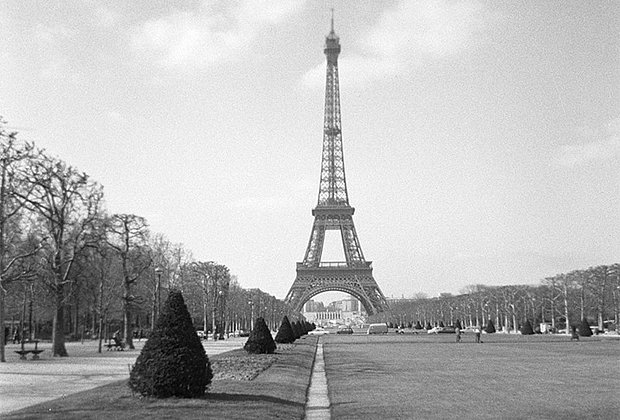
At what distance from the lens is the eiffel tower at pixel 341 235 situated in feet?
392

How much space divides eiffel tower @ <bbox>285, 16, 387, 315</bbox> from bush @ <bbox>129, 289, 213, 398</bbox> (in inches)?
4018

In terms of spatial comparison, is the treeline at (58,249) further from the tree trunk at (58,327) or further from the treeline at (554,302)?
the treeline at (554,302)

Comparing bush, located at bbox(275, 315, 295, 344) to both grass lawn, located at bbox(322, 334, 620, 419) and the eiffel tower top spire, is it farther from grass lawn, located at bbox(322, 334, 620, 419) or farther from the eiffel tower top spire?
the eiffel tower top spire

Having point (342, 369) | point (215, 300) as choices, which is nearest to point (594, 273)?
point (215, 300)

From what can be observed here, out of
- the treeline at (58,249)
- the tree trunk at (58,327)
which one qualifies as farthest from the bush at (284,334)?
the tree trunk at (58,327)

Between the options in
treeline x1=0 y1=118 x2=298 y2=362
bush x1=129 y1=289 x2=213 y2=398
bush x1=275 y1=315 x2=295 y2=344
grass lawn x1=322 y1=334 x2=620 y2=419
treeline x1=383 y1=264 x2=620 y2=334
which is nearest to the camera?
bush x1=129 y1=289 x2=213 y2=398

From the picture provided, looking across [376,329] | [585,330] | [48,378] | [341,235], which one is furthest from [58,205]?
[341,235]

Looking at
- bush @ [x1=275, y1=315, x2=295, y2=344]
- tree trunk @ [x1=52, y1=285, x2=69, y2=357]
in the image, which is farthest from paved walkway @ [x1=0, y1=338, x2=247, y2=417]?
bush @ [x1=275, y1=315, x2=295, y2=344]

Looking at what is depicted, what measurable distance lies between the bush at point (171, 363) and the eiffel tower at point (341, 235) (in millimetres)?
102067

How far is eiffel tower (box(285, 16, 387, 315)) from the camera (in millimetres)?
119438

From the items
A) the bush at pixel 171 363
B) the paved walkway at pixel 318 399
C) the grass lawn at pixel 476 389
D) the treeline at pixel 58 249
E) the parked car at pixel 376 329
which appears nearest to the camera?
the bush at pixel 171 363

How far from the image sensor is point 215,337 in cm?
7131

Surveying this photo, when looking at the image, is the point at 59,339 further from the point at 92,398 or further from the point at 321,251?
the point at 321,251

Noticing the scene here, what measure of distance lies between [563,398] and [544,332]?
75549mm
